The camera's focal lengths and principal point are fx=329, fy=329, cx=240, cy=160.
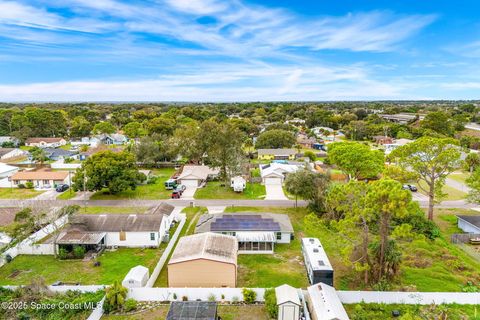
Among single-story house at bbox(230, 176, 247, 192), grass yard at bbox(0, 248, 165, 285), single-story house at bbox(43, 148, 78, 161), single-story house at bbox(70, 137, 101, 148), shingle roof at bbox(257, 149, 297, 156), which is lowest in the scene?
grass yard at bbox(0, 248, 165, 285)

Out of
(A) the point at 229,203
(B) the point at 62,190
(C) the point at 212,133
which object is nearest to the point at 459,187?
(A) the point at 229,203

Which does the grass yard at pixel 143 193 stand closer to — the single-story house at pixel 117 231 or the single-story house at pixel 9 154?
the single-story house at pixel 117 231

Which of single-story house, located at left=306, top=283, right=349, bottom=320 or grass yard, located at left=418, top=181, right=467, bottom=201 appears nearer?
single-story house, located at left=306, top=283, right=349, bottom=320

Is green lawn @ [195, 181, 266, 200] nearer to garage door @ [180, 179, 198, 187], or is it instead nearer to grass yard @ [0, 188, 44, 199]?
garage door @ [180, 179, 198, 187]

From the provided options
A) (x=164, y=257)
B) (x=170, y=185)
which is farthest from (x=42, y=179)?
(x=164, y=257)

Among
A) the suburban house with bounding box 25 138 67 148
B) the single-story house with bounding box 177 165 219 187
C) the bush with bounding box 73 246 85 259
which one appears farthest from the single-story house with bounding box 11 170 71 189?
the suburban house with bounding box 25 138 67 148

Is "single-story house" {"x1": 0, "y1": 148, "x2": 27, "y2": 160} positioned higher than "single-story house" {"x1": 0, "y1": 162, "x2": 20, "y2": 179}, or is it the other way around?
"single-story house" {"x1": 0, "y1": 148, "x2": 27, "y2": 160}

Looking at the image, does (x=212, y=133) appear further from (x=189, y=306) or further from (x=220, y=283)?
(x=189, y=306)
